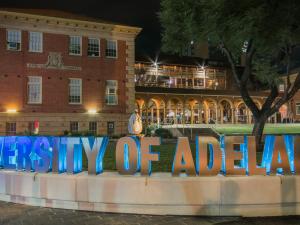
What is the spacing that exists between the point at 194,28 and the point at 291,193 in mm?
8081

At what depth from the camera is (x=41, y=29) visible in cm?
2709

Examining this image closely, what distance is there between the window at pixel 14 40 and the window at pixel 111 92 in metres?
7.79

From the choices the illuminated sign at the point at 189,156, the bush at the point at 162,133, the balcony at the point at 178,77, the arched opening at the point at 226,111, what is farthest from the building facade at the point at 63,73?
the arched opening at the point at 226,111

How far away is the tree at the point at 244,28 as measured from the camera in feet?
39.0

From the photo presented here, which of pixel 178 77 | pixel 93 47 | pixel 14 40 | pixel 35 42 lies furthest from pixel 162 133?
pixel 178 77

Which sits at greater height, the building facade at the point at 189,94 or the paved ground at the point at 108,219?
the building facade at the point at 189,94

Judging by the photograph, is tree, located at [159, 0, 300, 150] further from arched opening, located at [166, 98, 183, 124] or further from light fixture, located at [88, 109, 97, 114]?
arched opening, located at [166, 98, 183, 124]

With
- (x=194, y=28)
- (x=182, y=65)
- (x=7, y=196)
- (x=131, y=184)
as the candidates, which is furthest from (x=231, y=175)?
(x=182, y=65)

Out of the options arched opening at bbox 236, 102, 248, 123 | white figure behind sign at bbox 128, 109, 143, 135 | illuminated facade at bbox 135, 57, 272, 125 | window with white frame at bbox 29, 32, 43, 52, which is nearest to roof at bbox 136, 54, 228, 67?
illuminated facade at bbox 135, 57, 272, 125

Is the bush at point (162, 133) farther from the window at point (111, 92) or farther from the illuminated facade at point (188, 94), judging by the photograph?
the illuminated facade at point (188, 94)

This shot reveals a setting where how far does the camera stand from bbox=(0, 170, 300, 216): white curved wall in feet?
25.5

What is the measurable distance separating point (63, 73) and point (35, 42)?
325 centimetres

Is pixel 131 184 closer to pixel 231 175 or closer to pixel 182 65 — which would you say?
pixel 231 175

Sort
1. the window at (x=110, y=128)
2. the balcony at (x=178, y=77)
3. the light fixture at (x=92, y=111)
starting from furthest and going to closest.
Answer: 1. the balcony at (x=178, y=77)
2. the window at (x=110, y=128)
3. the light fixture at (x=92, y=111)
